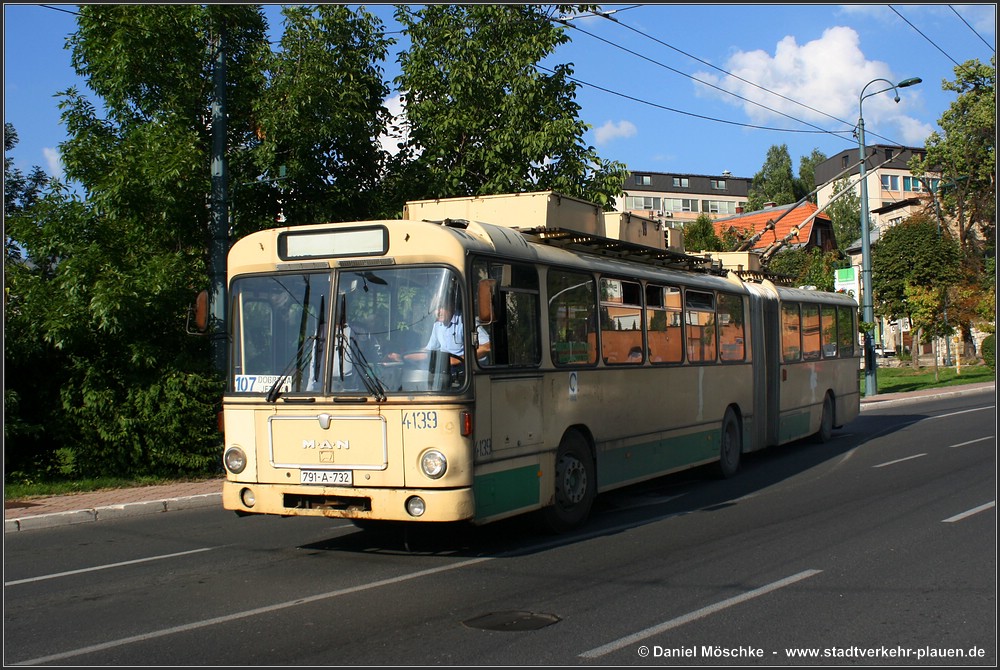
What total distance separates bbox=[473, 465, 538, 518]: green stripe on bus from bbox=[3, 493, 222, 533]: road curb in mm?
5687

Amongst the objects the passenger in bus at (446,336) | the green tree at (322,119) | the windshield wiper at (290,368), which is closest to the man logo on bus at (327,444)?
the windshield wiper at (290,368)

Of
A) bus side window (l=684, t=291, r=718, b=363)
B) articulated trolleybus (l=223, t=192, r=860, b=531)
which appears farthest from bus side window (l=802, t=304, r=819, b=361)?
articulated trolleybus (l=223, t=192, r=860, b=531)

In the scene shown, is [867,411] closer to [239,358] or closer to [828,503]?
[828,503]

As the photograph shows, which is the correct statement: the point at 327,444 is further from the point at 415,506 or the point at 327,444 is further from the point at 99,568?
the point at 99,568

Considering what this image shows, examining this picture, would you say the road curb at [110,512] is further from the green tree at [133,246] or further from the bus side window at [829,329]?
the bus side window at [829,329]

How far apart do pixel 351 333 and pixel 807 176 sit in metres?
106

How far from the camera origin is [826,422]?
19.0m

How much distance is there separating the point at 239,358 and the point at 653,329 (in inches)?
208

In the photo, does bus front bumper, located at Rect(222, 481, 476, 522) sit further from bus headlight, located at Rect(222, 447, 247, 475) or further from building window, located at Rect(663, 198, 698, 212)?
building window, located at Rect(663, 198, 698, 212)

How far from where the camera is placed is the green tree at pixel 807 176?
104 meters

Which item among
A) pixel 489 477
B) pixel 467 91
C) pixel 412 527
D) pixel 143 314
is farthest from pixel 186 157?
pixel 489 477

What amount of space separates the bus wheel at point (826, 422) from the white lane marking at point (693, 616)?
11515 millimetres

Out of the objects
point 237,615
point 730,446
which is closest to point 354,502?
point 237,615

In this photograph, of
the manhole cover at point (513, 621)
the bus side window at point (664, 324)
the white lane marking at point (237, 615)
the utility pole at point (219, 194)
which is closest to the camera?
the white lane marking at point (237, 615)
